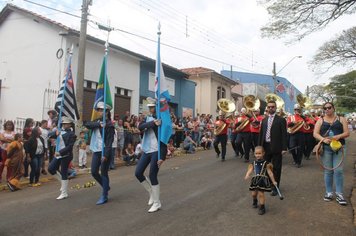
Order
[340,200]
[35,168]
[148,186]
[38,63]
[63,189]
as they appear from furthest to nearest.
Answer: [38,63] → [35,168] → [63,189] → [148,186] → [340,200]

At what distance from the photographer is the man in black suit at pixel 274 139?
743cm

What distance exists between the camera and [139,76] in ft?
70.2

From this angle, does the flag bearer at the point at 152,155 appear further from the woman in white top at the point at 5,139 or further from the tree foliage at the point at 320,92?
the tree foliage at the point at 320,92

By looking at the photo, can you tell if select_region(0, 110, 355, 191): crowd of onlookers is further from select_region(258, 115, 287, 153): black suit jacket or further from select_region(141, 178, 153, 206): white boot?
select_region(258, 115, 287, 153): black suit jacket

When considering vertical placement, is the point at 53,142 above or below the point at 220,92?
below

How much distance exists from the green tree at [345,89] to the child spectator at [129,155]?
59389 millimetres

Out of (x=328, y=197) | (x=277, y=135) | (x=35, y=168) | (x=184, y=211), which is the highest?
(x=277, y=135)

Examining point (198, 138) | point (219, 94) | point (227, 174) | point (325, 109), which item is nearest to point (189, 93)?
point (219, 94)

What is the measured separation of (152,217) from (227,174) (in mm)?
4462

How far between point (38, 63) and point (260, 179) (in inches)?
557

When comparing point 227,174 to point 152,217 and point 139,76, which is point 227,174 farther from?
point 139,76

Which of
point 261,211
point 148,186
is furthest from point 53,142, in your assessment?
point 261,211

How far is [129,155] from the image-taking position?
1340 cm

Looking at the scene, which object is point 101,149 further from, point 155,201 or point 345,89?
point 345,89
